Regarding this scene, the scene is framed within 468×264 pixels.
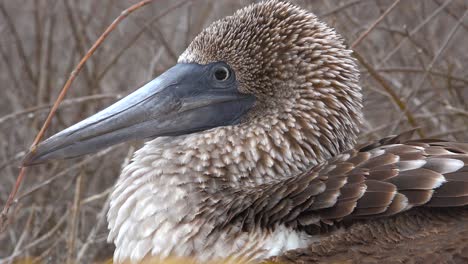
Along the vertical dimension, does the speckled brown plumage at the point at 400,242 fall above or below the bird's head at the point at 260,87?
below

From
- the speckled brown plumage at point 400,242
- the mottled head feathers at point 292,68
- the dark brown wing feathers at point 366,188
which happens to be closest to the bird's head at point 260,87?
the mottled head feathers at point 292,68

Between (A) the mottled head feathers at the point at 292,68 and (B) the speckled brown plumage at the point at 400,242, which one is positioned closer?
(B) the speckled brown plumage at the point at 400,242

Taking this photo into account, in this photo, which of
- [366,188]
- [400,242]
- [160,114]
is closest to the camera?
[400,242]

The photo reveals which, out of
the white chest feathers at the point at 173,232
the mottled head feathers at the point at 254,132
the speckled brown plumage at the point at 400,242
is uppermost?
the mottled head feathers at the point at 254,132

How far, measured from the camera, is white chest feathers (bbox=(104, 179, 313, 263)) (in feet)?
12.0

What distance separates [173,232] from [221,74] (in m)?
0.96

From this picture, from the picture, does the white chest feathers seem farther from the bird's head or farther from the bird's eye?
the bird's eye

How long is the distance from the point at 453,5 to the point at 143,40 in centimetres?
313

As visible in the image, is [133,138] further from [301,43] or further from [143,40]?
[143,40]

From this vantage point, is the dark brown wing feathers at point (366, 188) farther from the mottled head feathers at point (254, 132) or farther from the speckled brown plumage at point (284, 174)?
the mottled head feathers at point (254, 132)

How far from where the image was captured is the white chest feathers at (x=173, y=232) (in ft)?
12.0

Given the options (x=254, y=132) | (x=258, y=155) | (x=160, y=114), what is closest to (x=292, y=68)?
(x=254, y=132)

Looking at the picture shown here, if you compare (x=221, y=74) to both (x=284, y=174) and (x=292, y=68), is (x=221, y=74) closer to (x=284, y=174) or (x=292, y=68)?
(x=292, y=68)

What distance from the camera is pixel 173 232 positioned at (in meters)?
3.91
